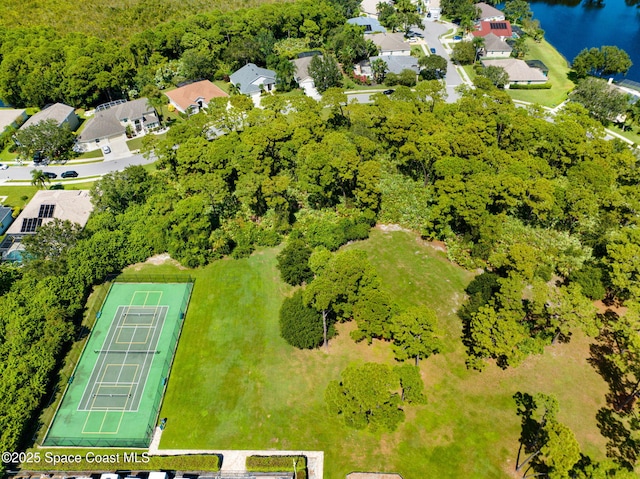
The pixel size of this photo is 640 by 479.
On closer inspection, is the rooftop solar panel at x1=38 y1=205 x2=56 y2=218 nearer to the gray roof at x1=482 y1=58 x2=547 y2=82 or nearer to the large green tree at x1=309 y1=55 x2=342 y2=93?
the large green tree at x1=309 y1=55 x2=342 y2=93

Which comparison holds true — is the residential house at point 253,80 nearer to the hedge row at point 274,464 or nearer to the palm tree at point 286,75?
the palm tree at point 286,75

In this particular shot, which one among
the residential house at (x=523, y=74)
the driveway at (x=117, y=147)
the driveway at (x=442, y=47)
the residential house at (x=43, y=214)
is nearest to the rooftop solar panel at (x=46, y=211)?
the residential house at (x=43, y=214)

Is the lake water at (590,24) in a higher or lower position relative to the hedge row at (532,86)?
lower

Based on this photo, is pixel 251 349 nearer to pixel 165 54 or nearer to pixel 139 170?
pixel 139 170

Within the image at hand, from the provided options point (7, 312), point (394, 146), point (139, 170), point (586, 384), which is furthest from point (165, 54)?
point (586, 384)

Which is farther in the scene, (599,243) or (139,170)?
(139,170)
